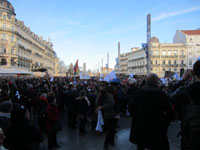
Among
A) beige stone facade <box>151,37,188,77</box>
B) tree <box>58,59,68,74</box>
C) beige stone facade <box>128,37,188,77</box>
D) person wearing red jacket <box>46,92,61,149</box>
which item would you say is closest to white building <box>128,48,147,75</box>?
beige stone facade <box>128,37,188,77</box>

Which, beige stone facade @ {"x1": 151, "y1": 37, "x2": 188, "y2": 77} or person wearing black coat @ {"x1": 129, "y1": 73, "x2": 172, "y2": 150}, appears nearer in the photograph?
person wearing black coat @ {"x1": 129, "y1": 73, "x2": 172, "y2": 150}

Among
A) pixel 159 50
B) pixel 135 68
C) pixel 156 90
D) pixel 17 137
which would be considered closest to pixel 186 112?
pixel 156 90

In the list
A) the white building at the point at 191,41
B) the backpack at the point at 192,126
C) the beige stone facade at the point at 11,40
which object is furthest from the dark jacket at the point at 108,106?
the white building at the point at 191,41

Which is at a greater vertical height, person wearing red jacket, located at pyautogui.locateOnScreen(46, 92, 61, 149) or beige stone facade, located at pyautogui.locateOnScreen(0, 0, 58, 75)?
beige stone facade, located at pyautogui.locateOnScreen(0, 0, 58, 75)

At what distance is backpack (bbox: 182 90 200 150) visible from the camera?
6.88 feet

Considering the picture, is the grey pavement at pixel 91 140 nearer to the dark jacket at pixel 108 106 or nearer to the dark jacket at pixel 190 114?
the dark jacket at pixel 108 106

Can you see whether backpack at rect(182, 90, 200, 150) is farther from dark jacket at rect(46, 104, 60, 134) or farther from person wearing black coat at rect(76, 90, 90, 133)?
person wearing black coat at rect(76, 90, 90, 133)

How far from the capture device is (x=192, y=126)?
213cm

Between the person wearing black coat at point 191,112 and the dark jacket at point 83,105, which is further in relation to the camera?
the dark jacket at point 83,105

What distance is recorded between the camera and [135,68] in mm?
84688

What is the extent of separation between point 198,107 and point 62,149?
470cm

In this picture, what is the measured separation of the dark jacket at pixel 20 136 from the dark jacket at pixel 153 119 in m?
1.84

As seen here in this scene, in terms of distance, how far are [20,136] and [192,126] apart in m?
2.56

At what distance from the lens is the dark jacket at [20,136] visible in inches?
117
